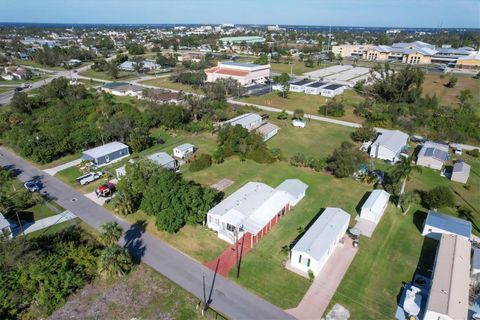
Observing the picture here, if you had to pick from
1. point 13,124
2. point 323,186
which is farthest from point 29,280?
point 13,124

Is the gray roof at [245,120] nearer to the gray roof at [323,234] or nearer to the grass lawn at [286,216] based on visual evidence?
the grass lawn at [286,216]

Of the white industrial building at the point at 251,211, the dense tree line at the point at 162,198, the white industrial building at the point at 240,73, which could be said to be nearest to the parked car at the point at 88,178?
the dense tree line at the point at 162,198

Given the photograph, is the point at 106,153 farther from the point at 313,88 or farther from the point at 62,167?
the point at 313,88

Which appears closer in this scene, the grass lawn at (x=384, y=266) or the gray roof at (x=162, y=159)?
the grass lawn at (x=384, y=266)

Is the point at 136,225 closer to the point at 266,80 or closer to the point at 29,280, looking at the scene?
the point at 29,280

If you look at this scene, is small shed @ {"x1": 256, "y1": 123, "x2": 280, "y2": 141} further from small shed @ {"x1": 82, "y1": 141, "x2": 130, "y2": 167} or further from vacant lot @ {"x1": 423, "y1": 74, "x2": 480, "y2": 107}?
vacant lot @ {"x1": 423, "y1": 74, "x2": 480, "y2": 107}
